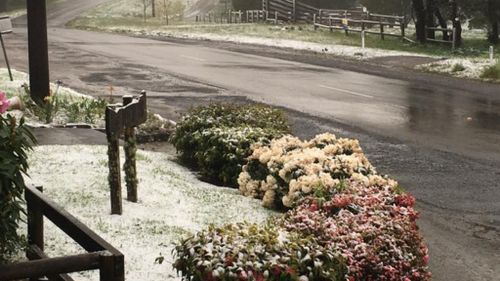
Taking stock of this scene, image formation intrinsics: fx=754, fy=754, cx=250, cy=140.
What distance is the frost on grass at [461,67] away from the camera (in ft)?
81.6

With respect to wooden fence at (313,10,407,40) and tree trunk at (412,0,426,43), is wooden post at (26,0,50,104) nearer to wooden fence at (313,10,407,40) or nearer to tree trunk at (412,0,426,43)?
tree trunk at (412,0,426,43)

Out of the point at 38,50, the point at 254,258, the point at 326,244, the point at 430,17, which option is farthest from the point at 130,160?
the point at 430,17

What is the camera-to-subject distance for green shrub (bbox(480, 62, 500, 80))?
2384 cm

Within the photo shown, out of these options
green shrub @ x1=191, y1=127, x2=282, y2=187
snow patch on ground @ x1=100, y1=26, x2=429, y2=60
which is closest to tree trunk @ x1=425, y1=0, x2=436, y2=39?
snow patch on ground @ x1=100, y1=26, x2=429, y2=60

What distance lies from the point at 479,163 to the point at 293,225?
6.60 metres

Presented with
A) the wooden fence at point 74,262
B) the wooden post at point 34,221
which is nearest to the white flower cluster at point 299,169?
the wooden post at point 34,221

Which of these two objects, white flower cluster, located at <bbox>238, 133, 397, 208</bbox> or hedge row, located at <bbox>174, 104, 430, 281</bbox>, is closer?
hedge row, located at <bbox>174, 104, 430, 281</bbox>

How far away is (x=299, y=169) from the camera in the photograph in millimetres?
8211

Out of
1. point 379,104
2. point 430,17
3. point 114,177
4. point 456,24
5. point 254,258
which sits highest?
point 430,17

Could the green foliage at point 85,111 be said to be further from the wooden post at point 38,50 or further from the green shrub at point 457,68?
the green shrub at point 457,68

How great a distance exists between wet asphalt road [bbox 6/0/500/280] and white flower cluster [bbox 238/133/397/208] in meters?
1.10

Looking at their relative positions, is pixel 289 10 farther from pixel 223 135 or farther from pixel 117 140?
pixel 117 140

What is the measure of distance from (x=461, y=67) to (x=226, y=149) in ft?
58.9

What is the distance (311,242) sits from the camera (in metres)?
5.07
